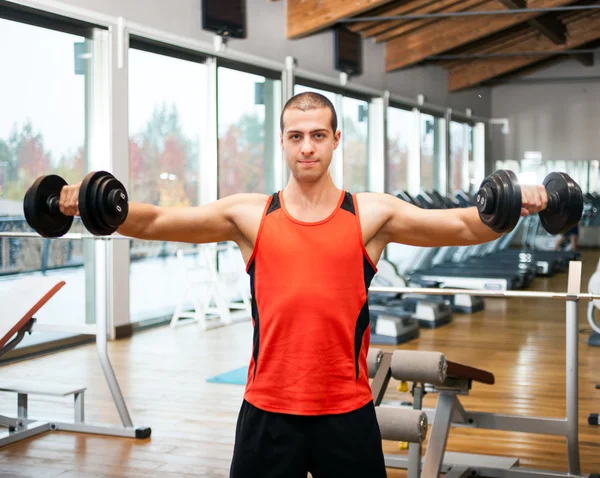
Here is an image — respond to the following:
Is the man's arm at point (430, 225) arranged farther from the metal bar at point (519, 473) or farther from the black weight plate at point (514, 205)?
the metal bar at point (519, 473)

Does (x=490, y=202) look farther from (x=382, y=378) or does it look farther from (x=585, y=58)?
(x=585, y=58)

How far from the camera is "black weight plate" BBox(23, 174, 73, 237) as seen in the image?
1.59 m

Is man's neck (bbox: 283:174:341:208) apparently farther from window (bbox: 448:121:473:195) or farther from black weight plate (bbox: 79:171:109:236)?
window (bbox: 448:121:473:195)

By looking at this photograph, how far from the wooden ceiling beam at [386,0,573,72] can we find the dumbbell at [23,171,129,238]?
17.5 feet

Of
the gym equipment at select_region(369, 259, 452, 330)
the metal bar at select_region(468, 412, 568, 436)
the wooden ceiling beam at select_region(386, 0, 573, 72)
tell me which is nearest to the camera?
the metal bar at select_region(468, 412, 568, 436)

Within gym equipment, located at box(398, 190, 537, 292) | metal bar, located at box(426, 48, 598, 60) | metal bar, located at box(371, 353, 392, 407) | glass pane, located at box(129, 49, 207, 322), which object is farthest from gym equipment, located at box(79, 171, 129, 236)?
gym equipment, located at box(398, 190, 537, 292)

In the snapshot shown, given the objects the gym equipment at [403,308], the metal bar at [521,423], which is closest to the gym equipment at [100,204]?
the metal bar at [521,423]

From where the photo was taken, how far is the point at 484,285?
7.09 m

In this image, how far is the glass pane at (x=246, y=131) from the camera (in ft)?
23.1

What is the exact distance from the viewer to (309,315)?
1.53 m

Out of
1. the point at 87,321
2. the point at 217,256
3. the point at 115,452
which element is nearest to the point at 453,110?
the point at 217,256

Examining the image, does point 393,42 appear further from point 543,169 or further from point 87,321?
point 87,321

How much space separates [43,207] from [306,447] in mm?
657

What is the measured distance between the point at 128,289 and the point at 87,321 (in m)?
0.36
